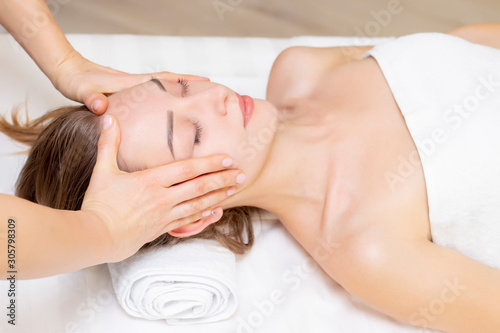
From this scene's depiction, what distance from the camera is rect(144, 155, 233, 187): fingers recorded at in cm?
117

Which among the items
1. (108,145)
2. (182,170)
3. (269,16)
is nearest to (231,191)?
(182,170)

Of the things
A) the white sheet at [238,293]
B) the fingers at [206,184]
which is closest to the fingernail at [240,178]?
the fingers at [206,184]

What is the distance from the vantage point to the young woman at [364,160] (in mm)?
1287

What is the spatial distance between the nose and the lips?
50 mm

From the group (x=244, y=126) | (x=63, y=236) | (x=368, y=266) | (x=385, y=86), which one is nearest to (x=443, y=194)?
(x=368, y=266)

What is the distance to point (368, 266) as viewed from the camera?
1335 mm

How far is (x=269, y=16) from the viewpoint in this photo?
2678 millimetres

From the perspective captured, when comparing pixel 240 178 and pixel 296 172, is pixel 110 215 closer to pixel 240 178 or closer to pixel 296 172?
pixel 240 178

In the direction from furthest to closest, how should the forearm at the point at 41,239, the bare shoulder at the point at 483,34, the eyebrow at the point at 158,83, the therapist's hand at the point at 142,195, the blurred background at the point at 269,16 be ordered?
1. the blurred background at the point at 269,16
2. the bare shoulder at the point at 483,34
3. the eyebrow at the point at 158,83
4. the therapist's hand at the point at 142,195
5. the forearm at the point at 41,239

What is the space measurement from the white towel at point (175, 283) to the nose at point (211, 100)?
38 centimetres

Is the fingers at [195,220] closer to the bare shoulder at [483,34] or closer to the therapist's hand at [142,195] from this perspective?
the therapist's hand at [142,195]

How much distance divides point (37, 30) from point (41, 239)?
77cm

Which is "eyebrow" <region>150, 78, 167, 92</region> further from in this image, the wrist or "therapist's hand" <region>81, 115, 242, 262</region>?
the wrist

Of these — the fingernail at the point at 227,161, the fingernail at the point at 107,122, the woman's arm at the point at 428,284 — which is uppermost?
the fingernail at the point at 107,122
